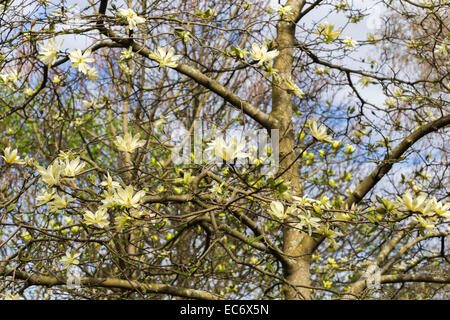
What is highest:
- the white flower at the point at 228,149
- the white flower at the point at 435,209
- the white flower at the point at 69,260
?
the white flower at the point at 228,149

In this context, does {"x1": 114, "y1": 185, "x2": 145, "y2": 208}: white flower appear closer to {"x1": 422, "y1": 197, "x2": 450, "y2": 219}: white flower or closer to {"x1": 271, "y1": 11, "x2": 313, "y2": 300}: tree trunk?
{"x1": 422, "y1": 197, "x2": 450, "y2": 219}: white flower

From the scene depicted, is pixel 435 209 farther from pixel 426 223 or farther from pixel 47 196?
pixel 47 196

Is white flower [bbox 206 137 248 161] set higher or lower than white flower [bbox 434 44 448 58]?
lower

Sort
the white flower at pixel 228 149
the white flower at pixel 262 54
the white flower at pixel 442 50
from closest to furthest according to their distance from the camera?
1. the white flower at pixel 228 149
2. the white flower at pixel 262 54
3. the white flower at pixel 442 50

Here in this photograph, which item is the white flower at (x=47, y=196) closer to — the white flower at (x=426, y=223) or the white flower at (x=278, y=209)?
the white flower at (x=278, y=209)

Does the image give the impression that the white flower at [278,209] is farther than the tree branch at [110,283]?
No

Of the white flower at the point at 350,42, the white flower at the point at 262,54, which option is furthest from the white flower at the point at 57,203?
the white flower at the point at 350,42

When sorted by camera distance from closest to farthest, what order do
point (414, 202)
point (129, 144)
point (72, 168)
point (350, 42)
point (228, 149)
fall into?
point (228, 149), point (414, 202), point (72, 168), point (129, 144), point (350, 42)

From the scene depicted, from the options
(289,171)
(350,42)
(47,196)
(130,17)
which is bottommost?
(47,196)

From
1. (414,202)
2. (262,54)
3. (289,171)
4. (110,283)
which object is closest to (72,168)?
(262,54)

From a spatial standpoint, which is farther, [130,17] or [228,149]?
[130,17]

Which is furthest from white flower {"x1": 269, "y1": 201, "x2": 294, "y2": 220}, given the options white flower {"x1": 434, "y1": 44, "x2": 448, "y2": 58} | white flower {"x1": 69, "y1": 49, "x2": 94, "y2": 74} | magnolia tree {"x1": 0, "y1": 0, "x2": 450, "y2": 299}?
white flower {"x1": 434, "y1": 44, "x2": 448, "y2": 58}
